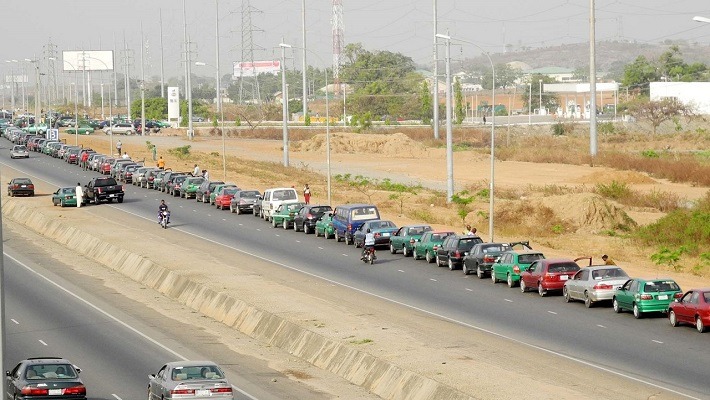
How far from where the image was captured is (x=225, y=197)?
77188 millimetres

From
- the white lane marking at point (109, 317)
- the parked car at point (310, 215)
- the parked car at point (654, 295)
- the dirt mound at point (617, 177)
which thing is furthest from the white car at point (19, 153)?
the parked car at point (654, 295)

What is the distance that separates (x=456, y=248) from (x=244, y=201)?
25.9 metres

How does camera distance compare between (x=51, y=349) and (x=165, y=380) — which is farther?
(x=51, y=349)

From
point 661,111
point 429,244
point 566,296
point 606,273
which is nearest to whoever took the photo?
point 606,273

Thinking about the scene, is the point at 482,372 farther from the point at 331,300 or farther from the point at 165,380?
the point at 331,300

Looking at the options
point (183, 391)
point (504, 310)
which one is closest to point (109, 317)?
point (504, 310)

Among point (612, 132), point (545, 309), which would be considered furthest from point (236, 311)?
point (612, 132)

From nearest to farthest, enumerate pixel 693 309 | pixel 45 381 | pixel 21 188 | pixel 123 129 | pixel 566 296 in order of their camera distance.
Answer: pixel 45 381, pixel 693 309, pixel 566 296, pixel 21 188, pixel 123 129

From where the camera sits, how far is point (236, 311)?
43281 mm

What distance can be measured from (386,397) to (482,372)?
2.35m

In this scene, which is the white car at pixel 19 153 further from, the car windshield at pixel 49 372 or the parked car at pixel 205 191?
the car windshield at pixel 49 372

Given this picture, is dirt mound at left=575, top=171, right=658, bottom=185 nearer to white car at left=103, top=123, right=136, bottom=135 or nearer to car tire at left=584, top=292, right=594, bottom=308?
car tire at left=584, top=292, right=594, bottom=308

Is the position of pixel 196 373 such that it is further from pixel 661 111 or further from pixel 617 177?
pixel 661 111

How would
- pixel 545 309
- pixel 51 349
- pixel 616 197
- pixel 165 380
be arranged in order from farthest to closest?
pixel 616 197, pixel 545 309, pixel 51 349, pixel 165 380
